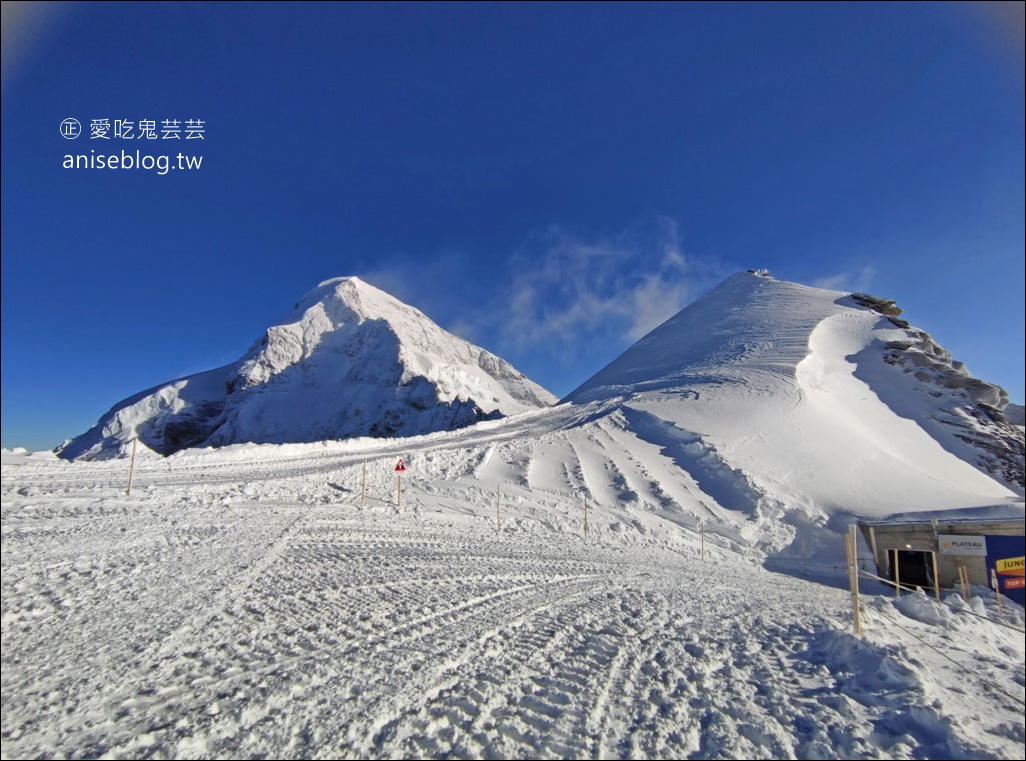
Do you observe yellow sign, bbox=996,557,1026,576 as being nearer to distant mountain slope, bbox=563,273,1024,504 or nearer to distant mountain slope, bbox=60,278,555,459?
distant mountain slope, bbox=563,273,1024,504

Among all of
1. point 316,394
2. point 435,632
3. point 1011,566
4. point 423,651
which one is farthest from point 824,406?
point 316,394

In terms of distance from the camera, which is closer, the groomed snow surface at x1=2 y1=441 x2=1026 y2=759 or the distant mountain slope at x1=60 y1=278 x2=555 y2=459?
the groomed snow surface at x1=2 y1=441 x2=1026 y2=759

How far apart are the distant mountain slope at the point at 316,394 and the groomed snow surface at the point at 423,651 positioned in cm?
6395

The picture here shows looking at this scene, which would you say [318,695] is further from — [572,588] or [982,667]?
[982,667]

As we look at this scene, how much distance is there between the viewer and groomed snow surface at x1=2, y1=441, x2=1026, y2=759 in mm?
A: 3586

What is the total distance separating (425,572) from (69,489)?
8.61 metres

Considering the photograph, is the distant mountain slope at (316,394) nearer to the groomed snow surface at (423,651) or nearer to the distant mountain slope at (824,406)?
the distant mountain slope at (824,406)

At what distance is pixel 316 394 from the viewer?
102 metres

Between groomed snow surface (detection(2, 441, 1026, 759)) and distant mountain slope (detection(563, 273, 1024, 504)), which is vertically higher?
distant mountain slope (detection(563, 273, 1024, 504))

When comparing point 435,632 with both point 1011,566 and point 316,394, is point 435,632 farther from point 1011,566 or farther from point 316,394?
point 316,394

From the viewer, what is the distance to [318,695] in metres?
4.00

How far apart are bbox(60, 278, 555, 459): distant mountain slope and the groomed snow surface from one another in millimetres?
63950

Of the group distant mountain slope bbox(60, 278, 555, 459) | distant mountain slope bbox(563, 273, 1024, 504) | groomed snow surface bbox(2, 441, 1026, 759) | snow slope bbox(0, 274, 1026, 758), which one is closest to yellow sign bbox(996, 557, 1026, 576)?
snow slope bbox(0, 274, 1026, 758)

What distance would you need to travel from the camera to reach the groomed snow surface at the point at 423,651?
3586 millimetres
